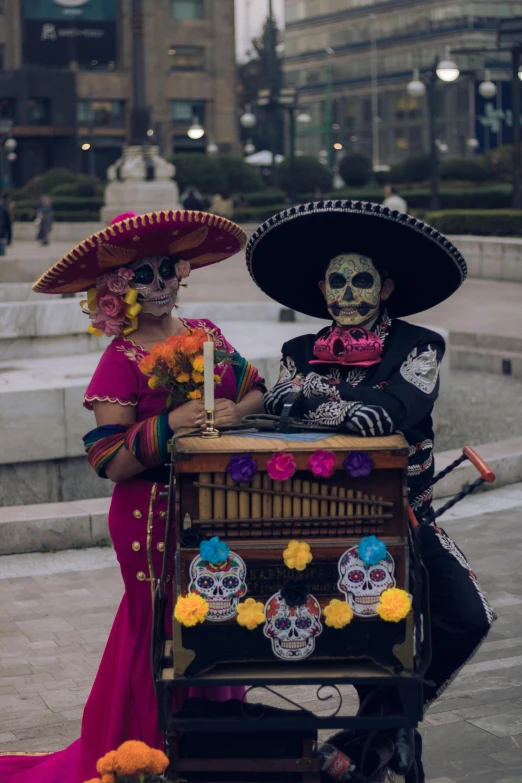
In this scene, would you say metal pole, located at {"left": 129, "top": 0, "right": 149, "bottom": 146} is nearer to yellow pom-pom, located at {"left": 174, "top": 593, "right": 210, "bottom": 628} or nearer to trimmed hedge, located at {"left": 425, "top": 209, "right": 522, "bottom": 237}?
trimmed hedge, located at {"left": 425, "top": 209, "right": 522, "bottom": 237}

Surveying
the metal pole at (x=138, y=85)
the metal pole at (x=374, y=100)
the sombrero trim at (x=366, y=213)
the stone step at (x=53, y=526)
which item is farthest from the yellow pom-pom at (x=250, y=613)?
the metal pole at (x=374, y=100)

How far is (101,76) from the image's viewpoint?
7775 cm

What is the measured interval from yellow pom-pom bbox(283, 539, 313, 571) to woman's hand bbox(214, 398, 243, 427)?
2.20 feet

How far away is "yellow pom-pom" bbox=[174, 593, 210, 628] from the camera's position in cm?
336


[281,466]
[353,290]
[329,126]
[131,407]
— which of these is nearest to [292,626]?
[281,466]

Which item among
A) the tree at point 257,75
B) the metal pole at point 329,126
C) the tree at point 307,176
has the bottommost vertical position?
the tree at point 307,176

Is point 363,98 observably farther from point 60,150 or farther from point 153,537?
point 153,537

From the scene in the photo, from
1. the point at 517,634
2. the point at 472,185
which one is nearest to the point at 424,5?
the point at 472,185

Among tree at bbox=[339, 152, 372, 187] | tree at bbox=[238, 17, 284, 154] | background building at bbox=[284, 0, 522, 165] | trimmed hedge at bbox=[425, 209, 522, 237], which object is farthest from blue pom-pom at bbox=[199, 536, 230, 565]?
tree at bbox=[238, 17, 284, 154]

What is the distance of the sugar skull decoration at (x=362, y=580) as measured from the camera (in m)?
3.40

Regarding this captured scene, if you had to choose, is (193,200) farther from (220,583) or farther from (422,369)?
(220,583)

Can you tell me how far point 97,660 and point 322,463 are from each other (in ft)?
10.3

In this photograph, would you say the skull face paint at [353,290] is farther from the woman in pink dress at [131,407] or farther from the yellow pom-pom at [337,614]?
the yellow pom-pom at [337,614]

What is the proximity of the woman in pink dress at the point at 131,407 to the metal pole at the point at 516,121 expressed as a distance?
2358 centimetres
